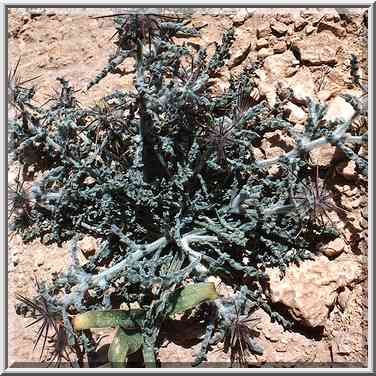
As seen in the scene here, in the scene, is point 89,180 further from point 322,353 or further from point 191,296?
point 322,353

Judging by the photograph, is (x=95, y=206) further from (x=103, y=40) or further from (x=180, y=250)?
(x=103, y=40)

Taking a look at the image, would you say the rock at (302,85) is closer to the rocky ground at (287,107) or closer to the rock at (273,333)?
the rocky ground at (287,107)

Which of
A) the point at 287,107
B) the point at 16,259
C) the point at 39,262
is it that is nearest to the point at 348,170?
the point at 287,107

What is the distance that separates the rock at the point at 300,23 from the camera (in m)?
3.53

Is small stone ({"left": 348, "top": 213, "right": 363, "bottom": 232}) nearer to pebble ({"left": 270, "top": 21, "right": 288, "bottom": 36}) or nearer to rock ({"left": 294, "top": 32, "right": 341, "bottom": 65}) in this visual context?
rock ({"left": 294, "top": 32, "right": 341, "bottom": 65})

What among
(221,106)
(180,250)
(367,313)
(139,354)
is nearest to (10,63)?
(221,106)

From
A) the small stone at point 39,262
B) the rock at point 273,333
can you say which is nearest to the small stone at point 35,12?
the small stone at point 39,262

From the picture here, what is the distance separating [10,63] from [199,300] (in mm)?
2202

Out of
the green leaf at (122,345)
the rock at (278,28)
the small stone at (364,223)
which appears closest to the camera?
the green leaf at (122,345)

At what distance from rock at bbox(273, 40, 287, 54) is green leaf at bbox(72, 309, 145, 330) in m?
1.85

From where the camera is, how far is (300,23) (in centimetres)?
353

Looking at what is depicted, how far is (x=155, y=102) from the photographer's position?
3.07 m

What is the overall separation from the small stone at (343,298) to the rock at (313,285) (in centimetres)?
5

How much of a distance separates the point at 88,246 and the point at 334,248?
1453 millimetres
